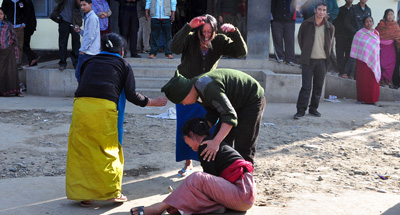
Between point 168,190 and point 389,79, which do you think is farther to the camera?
point 389,79

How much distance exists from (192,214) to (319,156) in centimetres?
281

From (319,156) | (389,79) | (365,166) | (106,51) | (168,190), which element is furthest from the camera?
(389,79)

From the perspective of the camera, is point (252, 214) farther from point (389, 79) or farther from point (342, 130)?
point (389, 79)

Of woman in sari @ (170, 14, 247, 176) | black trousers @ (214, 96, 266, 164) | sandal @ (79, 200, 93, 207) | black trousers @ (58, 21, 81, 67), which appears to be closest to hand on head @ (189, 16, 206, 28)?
woman in sari @ (170, 14, 247, 176)

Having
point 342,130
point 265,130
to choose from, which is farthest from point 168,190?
point 342,130

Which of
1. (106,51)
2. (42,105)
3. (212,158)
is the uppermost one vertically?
(106,51)

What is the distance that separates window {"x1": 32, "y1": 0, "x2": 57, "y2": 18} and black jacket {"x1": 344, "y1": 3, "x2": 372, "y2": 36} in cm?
720

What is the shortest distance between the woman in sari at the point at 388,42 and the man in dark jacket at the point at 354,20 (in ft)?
1.43

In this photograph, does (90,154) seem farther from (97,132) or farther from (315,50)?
(315,50)

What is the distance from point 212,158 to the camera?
4.36 meters

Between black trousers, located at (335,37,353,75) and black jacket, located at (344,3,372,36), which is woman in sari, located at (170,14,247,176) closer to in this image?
black jacket, located at (344,3,372,36)

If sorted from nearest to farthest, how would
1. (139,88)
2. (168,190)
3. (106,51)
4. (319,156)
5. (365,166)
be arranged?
1. (106,51)
2. (168,190)
3. (365,166)
4. (319,156)
5. (139,88)

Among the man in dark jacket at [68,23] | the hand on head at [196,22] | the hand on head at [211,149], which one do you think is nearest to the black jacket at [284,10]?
the man in dark jacket at [68,23]

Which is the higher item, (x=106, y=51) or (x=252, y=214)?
(x=106, y=51)
